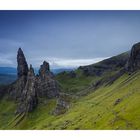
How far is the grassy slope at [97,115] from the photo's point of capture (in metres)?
104

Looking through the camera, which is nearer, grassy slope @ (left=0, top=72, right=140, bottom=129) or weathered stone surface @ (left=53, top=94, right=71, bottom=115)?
grassy slope @ (left=0, top=72, right=140, bottom=129)

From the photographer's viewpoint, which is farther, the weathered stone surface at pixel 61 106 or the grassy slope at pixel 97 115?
the weathered stone surface at pixel 61 106

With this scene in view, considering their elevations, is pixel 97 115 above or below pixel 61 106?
below

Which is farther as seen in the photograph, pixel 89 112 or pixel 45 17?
pixel 89 112

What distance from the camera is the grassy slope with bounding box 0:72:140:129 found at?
341 feet

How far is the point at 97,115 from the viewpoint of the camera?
431ft

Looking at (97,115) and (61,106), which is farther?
(61,106)
